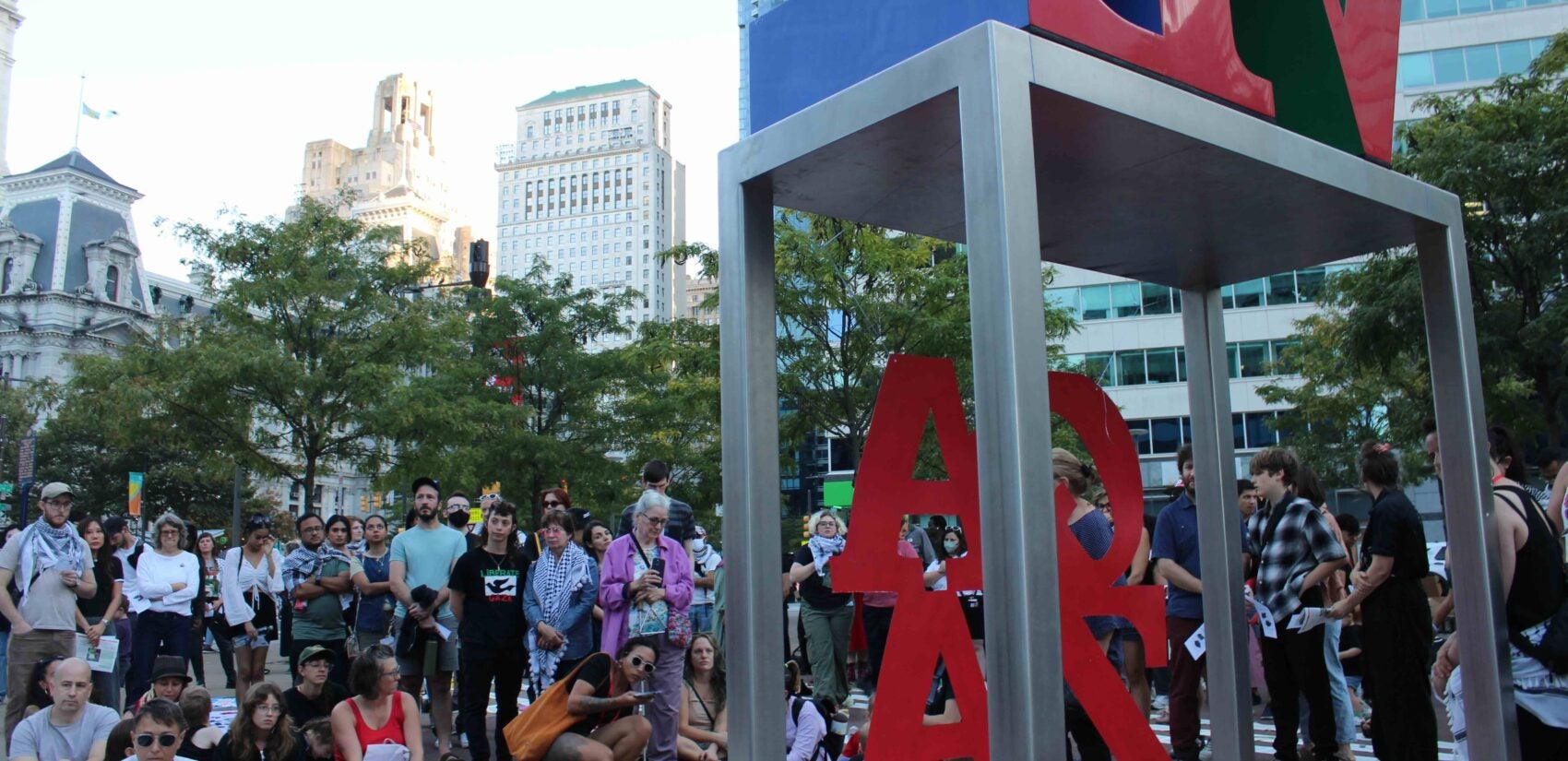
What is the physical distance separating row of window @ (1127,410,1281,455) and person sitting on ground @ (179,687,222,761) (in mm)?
38797

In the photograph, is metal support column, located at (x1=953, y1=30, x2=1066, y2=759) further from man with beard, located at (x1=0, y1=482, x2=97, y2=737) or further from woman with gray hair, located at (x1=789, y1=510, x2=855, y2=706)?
woman with gray hair, located at (x1=789, y1=510, x2=855, y2=706)

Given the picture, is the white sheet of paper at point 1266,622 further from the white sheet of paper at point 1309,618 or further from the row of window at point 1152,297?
the row of window at point 1152,297

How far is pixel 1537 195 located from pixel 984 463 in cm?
1880

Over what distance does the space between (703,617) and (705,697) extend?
270cm

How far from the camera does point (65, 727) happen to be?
641 cm

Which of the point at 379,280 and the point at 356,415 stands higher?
the point at 379,280

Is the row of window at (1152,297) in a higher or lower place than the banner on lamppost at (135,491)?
higher

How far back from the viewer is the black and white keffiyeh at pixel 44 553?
27.2ft

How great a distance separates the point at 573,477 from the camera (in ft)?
88.6

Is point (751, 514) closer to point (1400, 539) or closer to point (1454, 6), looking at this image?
point (1400, 539)

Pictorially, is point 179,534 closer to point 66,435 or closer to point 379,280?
point 379,280

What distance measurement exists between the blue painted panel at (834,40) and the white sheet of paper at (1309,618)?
410 cm

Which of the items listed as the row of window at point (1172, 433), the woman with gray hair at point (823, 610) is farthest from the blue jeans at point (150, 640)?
the row of window at point (1172, 433)

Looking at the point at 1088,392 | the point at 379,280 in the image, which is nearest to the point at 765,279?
the point at 1088,392
